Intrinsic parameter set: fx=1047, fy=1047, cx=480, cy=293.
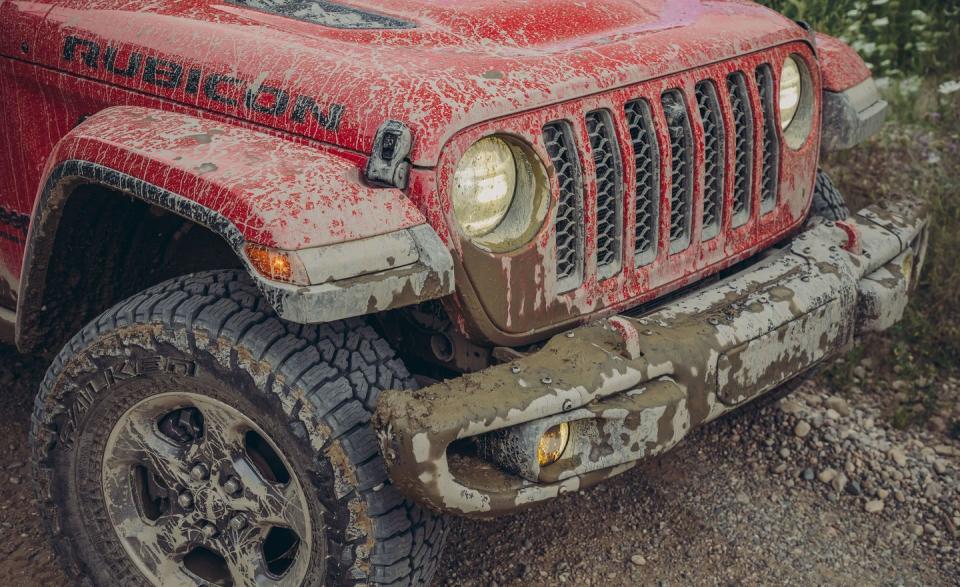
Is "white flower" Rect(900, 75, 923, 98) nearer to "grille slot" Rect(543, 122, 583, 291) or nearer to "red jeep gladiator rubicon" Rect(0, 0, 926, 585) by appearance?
"red jeep gladiator rubicon" Rect(0, 0, 926, 585)

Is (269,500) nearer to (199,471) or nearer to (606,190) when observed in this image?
(199,471)

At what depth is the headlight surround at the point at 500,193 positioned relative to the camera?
7.39 ft

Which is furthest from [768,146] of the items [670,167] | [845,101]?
[670,167]

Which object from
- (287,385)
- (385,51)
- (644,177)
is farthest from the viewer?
(644,177)

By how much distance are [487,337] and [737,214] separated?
1.00m

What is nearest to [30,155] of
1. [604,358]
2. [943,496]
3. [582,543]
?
[604,358]

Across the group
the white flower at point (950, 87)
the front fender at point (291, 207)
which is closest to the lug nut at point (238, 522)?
the front fender at point (291, 207)

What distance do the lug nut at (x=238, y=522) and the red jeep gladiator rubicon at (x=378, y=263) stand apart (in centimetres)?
1

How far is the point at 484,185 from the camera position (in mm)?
2283

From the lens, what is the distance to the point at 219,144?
221 centimetres

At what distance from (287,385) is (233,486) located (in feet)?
1.23

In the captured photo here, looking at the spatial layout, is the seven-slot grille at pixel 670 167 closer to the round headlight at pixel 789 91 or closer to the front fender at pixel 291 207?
the round headlight at pixel 789 91

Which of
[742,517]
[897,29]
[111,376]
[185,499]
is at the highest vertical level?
[111,376]

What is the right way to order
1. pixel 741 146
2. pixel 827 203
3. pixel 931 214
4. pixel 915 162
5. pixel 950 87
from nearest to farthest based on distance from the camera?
pixel 741 146
pixel 827 203
pixel 931 214
pixel 915 162
pixel 950 87
